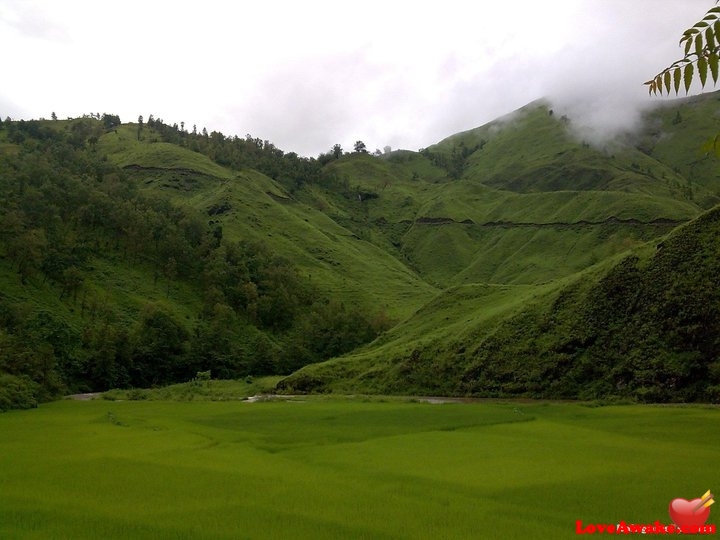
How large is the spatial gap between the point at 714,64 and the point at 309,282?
12552 centimetres

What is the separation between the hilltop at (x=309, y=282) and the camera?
47.3 meters

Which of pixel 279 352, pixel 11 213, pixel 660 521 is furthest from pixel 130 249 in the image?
pixel 660 521

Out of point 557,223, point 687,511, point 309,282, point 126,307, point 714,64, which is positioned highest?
point 557,223

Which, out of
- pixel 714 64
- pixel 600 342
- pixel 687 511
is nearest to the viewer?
pixel 714 64

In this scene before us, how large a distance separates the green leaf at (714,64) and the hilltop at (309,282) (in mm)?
587

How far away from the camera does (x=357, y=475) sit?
59.6 feet

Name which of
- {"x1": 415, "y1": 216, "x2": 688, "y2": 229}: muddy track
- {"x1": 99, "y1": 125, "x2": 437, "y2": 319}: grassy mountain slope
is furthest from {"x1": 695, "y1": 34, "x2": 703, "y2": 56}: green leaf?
{"x1": 415, "y1": 216, "x2": 688, "y2": 229}: muddy track

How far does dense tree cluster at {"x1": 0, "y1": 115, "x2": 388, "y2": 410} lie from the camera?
73812 mm

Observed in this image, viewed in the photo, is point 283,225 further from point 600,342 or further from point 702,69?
point 702,69

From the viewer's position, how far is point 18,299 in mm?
77938

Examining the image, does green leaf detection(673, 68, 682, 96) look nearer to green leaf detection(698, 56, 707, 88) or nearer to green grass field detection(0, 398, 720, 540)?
green leaf detection(698, 56, 707, 88)

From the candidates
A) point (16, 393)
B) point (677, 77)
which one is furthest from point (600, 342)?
point (16, 393)

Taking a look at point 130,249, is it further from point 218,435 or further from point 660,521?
point 660,521

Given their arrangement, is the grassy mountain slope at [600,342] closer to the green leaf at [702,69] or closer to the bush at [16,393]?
the bush at [16,393]
